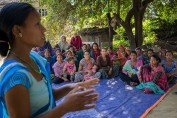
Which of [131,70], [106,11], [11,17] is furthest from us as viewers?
[106,11]

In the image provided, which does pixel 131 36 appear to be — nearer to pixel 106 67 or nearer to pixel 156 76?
pixel 106 67

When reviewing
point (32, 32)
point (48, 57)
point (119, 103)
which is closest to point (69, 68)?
point (48, 57)

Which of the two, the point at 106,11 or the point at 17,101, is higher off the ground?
the point at 106,11

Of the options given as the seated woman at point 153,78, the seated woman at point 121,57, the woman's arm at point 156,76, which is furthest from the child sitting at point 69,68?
the woman's arm at point 156,76

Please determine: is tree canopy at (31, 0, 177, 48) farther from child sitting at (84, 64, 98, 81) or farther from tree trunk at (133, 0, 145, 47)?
child sitting at (84, 64, 98, 81)

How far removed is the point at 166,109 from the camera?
14.8ft

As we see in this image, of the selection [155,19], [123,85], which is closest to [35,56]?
[123,85]

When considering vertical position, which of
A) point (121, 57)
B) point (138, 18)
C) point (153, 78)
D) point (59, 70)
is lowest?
point (153, 78)

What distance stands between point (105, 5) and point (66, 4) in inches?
61.6

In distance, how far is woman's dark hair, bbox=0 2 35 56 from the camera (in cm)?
108

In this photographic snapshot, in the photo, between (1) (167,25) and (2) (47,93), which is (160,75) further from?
(1) (167,25)

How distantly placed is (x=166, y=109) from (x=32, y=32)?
3.82 meters

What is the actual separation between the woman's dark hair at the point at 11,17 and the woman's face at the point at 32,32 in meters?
0.02

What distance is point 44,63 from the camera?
51.8 inches
